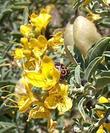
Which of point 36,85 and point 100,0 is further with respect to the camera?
point 100,0

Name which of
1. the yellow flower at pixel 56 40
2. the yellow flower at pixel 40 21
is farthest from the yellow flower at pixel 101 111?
the yellow flower at pixel 40 21

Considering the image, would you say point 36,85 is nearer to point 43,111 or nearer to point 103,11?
point 43,111

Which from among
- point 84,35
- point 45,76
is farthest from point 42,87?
point 84,35

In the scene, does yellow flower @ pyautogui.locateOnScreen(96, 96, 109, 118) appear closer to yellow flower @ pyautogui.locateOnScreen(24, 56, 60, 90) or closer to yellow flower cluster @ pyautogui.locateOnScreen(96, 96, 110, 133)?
yellow flower cluster @ pyautogui.locateOnScreen(96, 96, 110, 133)

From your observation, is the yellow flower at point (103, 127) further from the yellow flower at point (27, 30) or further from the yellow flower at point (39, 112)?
the yellow flower at point (27, 30)

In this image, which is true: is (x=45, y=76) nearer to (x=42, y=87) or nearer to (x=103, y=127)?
(x=42, y=87)

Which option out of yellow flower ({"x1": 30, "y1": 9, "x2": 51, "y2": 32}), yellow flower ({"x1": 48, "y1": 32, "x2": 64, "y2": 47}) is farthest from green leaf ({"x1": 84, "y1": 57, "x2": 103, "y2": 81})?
yellow flower ({"x1": 30, "y1": 9, "x2": 51, "y2": 32})

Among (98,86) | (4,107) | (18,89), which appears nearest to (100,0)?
(98,86)
